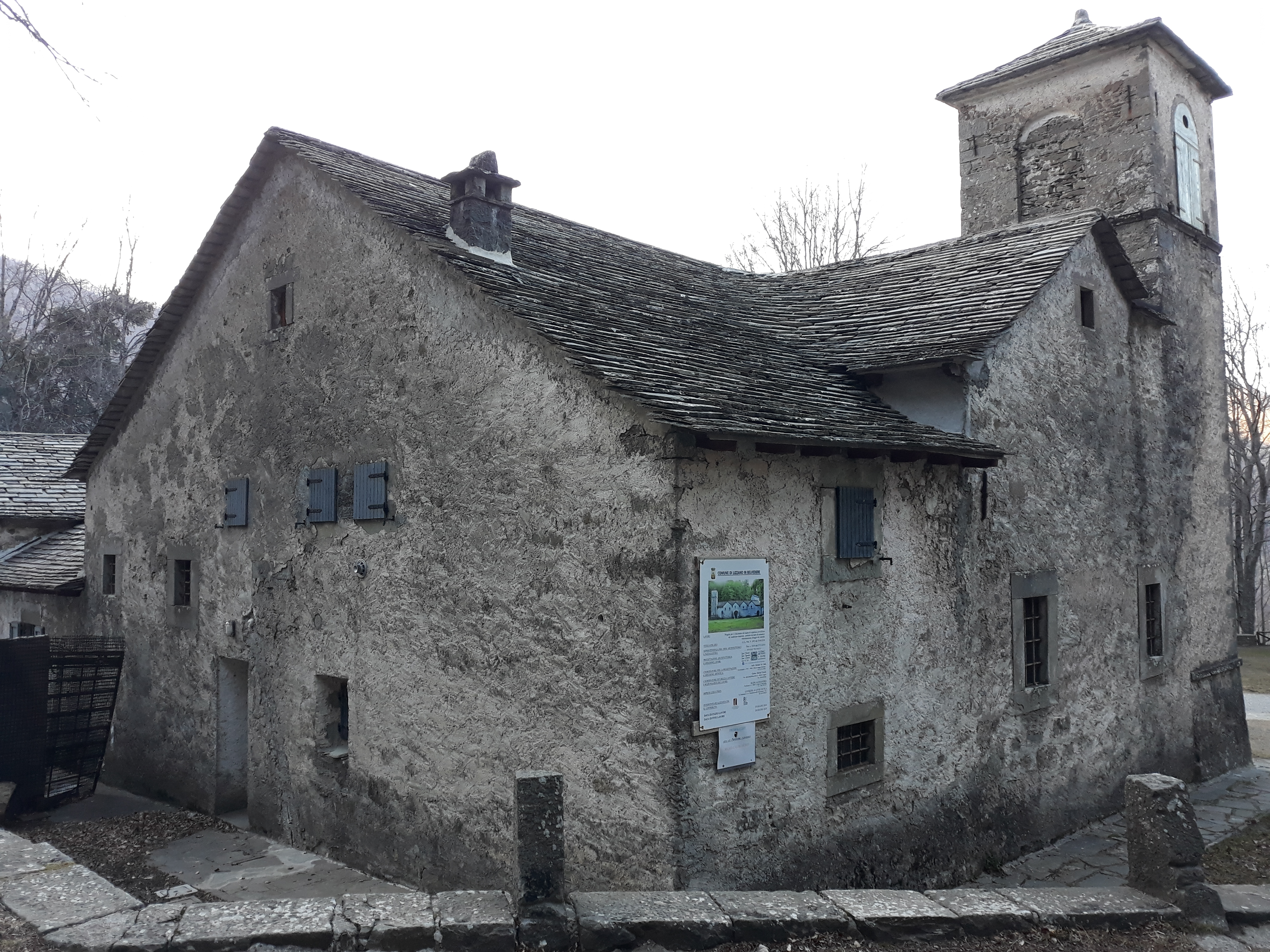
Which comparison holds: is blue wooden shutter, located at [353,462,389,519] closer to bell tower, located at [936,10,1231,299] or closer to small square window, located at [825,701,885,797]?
small square window, located at [825,701,885,797]

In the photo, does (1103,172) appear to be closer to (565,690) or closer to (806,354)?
(806,354)

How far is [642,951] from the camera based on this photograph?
15.8ft

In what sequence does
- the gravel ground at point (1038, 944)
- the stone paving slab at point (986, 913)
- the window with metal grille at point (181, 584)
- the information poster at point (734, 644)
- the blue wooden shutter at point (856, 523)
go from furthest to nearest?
the window with metal grille at point (181, 584) → the blue wooden shutter at point (856, 523) → the information poster at point (734, 644) → the stone paving slab at point (986, 913) → the gravel ground at point (1038, 944)

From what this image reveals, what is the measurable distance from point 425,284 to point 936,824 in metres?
6.48

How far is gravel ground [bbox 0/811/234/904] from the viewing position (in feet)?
27.9

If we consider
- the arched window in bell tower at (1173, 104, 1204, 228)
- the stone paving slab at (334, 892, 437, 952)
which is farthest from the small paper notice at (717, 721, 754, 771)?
the arched window in bell tower at (1173, 104, 1204, 228)

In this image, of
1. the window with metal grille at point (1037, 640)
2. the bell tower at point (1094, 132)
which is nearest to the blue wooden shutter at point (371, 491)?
the window with metal grille at point (1037, 640)

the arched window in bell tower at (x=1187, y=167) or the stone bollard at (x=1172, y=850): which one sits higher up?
the arched window in bell tower at (x=1187, y=167)

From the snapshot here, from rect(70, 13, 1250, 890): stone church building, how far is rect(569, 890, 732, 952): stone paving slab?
1019 mm

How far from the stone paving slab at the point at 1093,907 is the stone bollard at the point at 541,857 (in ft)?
9.17

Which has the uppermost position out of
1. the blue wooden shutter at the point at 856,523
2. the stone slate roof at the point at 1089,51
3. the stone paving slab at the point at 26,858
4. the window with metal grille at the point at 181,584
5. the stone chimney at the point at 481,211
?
the stone slate roof at the point at 1089,51

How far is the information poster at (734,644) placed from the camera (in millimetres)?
6344

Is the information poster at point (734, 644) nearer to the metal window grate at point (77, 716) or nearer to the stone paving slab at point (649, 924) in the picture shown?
the stone paving slab at point (649, 924)

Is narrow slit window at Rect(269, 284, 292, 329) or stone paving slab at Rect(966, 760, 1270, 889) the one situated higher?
narrow slit window at Rect(269, 284, 292, 329)
